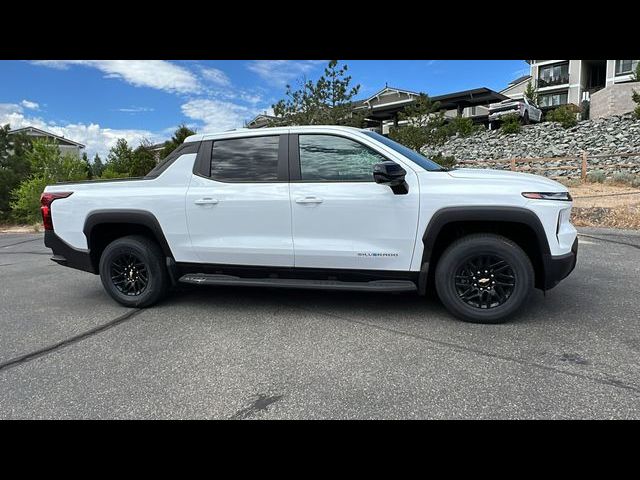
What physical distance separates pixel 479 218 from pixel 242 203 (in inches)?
85.6

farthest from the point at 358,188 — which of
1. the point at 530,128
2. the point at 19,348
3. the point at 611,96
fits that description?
the point at 611,96

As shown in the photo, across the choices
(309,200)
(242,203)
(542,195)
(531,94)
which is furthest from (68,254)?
(531,94)

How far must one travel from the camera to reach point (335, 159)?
3.81 meters

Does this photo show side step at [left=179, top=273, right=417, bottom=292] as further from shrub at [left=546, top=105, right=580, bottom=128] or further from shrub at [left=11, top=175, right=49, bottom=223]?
shrub at [left=546, top=105, right=580, bottom=128]

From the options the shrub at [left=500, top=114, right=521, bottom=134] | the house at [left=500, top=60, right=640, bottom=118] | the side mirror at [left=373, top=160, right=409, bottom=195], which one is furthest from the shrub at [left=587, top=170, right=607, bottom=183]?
the house at [left=500, top=60, right=640, bottom=118]

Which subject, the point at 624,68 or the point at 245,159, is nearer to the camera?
the point at 245,159

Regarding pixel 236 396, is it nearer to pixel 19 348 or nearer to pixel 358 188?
pixel 358 188

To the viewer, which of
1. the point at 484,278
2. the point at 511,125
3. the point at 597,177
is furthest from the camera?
the point at 511,125

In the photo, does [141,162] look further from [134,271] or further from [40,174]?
[134,271]

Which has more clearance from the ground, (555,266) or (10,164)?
(10,164)

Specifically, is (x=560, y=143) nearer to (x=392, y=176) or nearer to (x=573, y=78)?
(x=392, y=176)

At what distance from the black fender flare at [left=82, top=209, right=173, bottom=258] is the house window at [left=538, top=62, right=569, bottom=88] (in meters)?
50.7

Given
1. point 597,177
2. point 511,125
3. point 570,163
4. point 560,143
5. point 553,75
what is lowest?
point 597,177

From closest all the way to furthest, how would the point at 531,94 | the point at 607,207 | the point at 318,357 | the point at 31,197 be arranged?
the point at 318,357 < the point at 607,207 < the point at 31,197 < the point at 531,94
